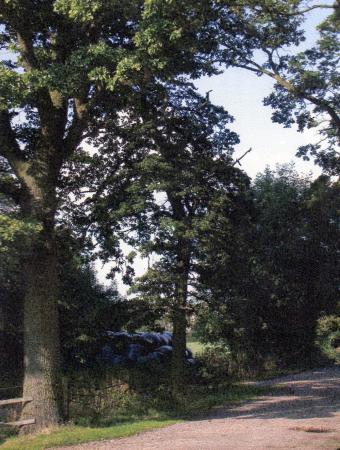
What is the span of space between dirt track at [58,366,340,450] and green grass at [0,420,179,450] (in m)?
0.46

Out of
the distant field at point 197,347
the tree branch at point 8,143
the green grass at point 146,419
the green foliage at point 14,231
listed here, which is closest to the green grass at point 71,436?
the green grass at point 146,419

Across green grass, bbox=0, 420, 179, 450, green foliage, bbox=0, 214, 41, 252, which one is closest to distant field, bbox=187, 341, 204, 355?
green grass, bbox=0, 420, 179, 450

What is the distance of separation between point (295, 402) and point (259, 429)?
18.4 feet

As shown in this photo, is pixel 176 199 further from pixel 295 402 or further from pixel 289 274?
pixel 289 274

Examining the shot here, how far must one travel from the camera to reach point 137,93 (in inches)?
574

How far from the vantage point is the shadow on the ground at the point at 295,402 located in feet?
49.0

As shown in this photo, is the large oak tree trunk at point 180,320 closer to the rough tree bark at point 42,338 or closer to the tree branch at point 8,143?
the rough tree bark at point 42,338

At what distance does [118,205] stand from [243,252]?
19.0 ft

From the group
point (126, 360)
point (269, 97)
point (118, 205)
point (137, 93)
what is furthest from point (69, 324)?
point (269, 97)

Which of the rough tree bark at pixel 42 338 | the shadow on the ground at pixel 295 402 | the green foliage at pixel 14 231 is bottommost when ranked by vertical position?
the shadow on the ground at pixel 295 402

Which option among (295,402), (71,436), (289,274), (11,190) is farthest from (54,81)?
(289,274)

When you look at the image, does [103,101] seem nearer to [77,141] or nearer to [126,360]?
[77,141]

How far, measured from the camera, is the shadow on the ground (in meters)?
14.9

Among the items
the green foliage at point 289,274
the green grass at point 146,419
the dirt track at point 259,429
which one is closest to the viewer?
the dirt track at point 259,429
